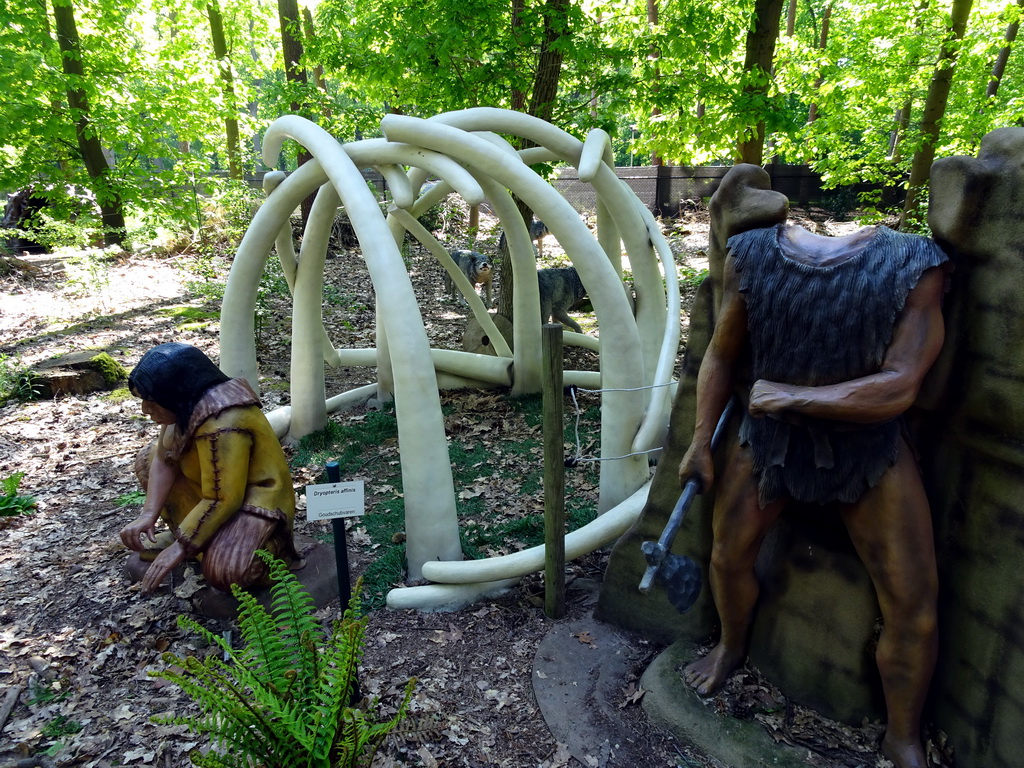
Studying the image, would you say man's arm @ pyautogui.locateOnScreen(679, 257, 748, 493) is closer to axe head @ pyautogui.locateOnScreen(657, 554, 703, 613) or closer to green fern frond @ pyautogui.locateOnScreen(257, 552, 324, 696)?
axe head @ pyautogui.locateOnScreen(657, 554, 703, 613)

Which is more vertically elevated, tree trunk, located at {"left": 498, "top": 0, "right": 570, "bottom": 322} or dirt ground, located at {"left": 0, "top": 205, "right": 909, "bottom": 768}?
tree trunk, located at {"left": 498, "top": 0, "right": 570, "bottom": 322}

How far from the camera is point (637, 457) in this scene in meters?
4.83

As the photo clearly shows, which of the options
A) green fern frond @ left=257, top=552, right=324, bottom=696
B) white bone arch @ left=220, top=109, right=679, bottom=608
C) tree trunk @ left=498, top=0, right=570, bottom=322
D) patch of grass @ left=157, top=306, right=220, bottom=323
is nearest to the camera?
green fern frond @ left=257, top=552, right=324, bottom=696

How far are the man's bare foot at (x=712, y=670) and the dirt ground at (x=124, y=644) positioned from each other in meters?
0.27

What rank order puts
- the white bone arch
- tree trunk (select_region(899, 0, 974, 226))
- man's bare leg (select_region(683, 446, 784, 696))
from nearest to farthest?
man's bare leg (select_region(683, 446, 784, 696)), the white bone arch, tree trunk (select_region(899, 0, 974, 226))

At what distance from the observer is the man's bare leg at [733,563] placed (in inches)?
113

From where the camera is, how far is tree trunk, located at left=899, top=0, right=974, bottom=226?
9820mm

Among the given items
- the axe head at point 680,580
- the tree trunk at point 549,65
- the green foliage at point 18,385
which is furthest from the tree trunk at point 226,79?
the axe head at point 680,580

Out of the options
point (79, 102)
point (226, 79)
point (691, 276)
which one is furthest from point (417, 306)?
point (226, 79)

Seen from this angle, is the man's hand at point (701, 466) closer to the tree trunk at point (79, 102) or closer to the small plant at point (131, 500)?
the small plant at point (131, 500)

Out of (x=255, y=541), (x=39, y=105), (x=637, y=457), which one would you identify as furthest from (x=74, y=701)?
(x=39, y=105)

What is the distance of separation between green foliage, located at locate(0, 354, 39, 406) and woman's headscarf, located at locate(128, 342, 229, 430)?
462cm

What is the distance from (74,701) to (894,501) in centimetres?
400

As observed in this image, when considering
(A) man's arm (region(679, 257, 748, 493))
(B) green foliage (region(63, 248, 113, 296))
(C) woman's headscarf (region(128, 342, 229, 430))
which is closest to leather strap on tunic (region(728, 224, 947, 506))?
(A) man's arm (region(679, 257, 748, 493))
